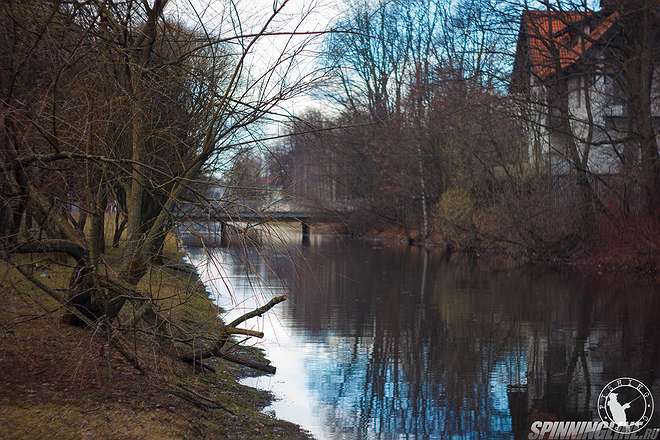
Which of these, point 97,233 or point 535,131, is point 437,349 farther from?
point 535,131

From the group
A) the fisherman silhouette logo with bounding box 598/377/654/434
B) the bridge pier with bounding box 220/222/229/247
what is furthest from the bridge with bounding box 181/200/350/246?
the fisherman silhouette logo with bounding box 598/377/654/434

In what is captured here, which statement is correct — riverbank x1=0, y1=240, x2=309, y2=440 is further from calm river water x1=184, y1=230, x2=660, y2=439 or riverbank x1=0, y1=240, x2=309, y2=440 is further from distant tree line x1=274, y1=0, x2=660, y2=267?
distant tree line x1=274, y1=0, x2=660, y2=267

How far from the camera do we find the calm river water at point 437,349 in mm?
10766

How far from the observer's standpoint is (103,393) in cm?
909

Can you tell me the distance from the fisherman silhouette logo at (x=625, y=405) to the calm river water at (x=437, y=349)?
5.5 inches

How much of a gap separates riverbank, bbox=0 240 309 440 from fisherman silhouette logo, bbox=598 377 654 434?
3.65 m

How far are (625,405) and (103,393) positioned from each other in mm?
6463

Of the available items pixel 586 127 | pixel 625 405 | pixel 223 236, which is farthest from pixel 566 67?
pixel 223 236

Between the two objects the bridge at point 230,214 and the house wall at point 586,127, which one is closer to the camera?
the bridge at point 230,214

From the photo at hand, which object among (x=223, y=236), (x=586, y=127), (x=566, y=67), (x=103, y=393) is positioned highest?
(x=566, y=67)

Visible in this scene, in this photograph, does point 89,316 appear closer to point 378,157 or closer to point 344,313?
point 344,313

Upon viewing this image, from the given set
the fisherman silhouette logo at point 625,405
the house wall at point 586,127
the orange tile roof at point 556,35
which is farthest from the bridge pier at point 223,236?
the orange tile roof at point 556,35

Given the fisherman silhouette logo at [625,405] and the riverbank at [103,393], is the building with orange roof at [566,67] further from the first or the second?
the riverbank at [103,393]

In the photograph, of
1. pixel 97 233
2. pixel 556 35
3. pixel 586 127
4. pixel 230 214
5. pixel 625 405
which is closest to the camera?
pixel 230 214
